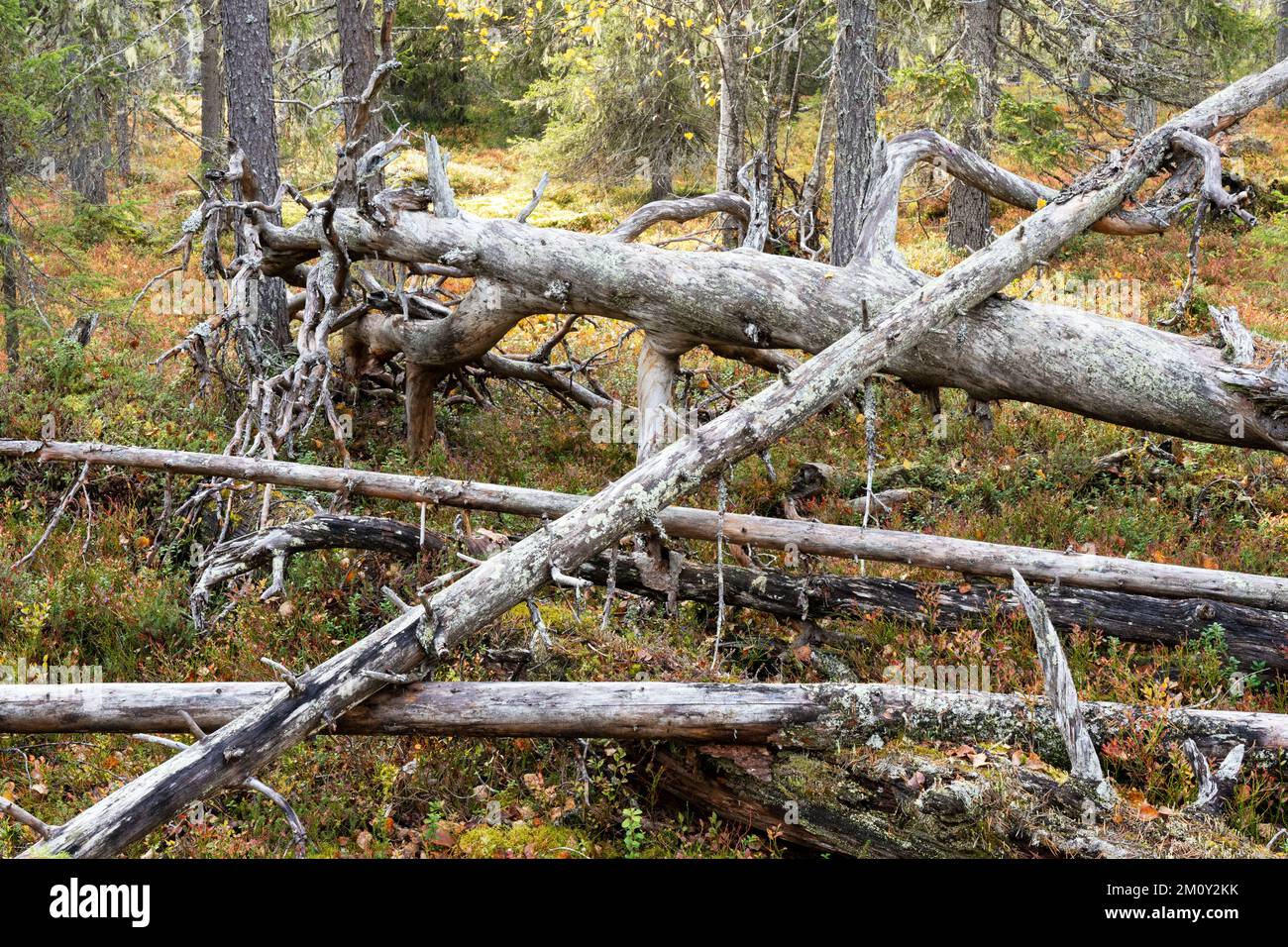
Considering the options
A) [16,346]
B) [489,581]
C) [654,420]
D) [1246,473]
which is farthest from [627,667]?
[16,346]

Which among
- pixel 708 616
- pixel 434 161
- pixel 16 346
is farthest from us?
pixel 16 346

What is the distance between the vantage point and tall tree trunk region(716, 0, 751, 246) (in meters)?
16.3

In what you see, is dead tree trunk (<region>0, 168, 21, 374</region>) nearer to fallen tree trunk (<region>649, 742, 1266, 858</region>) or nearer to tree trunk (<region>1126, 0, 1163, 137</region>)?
fallen tree trunk (<region>649, 742, 1266, 858</region>)

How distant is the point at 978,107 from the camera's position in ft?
50.3

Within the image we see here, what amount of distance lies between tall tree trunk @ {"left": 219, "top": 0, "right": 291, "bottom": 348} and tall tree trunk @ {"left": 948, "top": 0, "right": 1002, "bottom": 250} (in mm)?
9955

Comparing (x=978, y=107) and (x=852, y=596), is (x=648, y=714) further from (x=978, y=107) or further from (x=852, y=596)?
(x=978, y=107)

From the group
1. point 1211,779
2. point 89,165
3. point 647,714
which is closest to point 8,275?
point 647,714

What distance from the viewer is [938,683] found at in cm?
607

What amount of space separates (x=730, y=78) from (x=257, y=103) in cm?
800

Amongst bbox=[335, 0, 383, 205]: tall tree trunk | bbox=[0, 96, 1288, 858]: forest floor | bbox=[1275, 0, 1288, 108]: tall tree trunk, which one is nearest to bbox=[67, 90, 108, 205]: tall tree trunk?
bbox=[0, 96, 1288, 858]: forest floor
